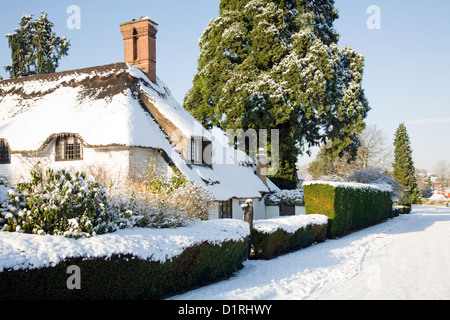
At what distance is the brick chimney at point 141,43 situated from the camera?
21.6 m

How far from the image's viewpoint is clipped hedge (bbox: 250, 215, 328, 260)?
1317cm

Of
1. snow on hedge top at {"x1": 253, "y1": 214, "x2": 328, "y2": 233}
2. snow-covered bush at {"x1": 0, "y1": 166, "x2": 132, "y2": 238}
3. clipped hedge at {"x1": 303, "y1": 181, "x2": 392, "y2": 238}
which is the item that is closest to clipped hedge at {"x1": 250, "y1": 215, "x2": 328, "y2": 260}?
snow on hedge top at {"x1": 253, "y1": 214, "x2": 328, "y2": 233}

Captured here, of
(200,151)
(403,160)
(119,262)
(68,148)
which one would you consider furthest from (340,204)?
(403,160)

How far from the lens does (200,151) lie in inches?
772

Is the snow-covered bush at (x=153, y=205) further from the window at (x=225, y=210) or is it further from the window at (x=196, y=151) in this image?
the window at (x=225, y=210)

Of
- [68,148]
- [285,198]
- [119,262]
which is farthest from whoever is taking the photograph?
[285,198]

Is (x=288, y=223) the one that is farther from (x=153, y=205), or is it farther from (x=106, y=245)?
(x=106, y=245)

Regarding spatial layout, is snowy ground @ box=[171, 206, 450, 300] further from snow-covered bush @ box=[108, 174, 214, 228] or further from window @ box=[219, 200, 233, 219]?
window @ box=[219, 200, 233, 219]

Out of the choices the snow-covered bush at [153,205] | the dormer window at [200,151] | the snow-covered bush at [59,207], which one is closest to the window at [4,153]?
the dormer window at [200,151]

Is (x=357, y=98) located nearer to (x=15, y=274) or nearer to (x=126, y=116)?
(x=126, y=116)

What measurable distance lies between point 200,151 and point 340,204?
7.61 meters

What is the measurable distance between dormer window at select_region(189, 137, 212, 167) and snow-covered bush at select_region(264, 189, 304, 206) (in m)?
8.68

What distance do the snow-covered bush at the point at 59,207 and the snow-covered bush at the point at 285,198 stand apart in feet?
65.4
